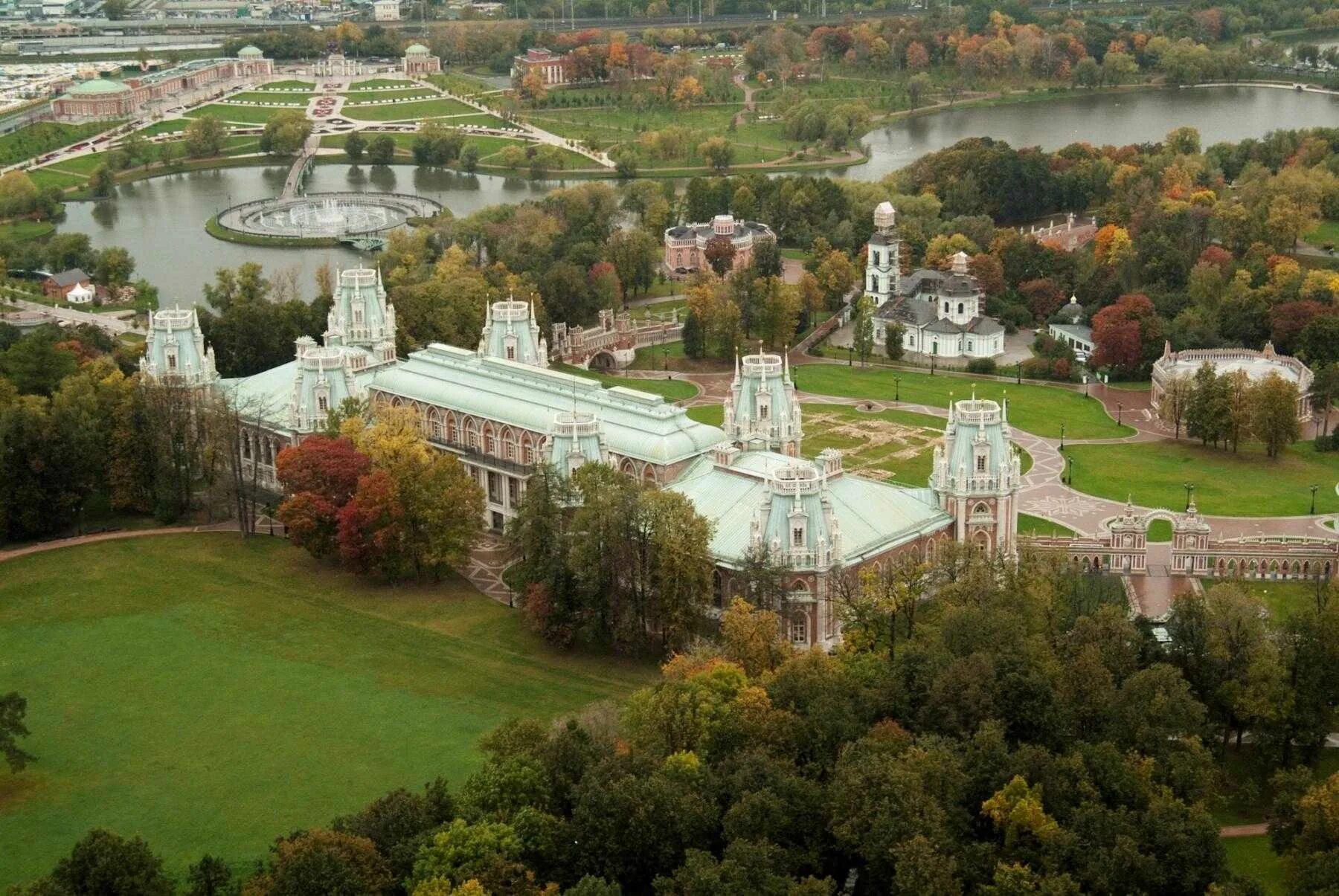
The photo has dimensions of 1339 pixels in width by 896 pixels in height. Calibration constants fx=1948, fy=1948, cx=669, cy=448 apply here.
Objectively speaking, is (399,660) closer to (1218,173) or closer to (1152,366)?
(1152,366)

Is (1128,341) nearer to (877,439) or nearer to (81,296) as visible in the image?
(877,439)

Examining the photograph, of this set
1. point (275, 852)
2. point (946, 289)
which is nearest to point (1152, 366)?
point (946, 289)

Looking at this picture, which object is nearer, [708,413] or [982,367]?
[708,413]

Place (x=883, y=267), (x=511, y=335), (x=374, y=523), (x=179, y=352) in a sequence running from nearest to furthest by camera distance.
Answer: (x=374, y=523), (x=179, y=352), (x=511, y=335), (x=883, y=267)

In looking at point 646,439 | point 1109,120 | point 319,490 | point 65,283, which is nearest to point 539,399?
point 646,439

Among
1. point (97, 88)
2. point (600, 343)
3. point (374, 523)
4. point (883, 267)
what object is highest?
point (97, 88)

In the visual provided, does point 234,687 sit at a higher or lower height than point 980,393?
lower

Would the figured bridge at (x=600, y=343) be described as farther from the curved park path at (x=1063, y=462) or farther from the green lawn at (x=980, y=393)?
the green lawn at (x=980, y=393)

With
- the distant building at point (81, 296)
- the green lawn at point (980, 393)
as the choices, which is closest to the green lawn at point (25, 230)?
the distant building at point (81, 296)
